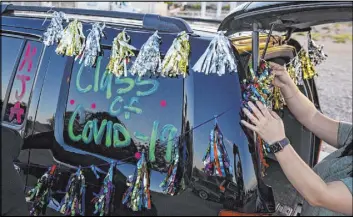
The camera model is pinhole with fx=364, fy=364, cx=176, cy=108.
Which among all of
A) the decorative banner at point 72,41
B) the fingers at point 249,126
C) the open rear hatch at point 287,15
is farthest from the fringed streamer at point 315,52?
the decorative banner at point 72,41

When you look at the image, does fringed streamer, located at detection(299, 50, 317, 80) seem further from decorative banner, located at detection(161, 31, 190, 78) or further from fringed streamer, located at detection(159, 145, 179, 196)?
fringed streamer, located at detection(159, 145, 179, 196)

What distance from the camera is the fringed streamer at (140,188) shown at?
1.63m

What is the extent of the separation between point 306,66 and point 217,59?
1.06 m

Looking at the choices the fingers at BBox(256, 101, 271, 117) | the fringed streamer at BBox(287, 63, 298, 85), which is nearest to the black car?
the fingers at BBox(256, 101, 271, 117)

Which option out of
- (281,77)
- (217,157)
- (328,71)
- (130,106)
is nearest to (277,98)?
(281,77)

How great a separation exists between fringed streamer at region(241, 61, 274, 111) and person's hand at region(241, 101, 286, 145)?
0.04 m

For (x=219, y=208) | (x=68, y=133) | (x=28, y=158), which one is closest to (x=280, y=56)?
(x=219, y=208)

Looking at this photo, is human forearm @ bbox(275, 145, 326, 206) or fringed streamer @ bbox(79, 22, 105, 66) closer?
human forearm @ bbox(275, 145, 326, 206)

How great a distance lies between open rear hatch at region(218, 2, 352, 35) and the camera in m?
1.54

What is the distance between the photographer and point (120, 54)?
172 centimetres

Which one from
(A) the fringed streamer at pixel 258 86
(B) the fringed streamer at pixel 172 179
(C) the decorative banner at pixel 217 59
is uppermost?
(C) the decorative banner at pixel 217 59

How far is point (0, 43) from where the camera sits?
2189mm

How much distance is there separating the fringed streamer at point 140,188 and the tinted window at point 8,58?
39.5 inches

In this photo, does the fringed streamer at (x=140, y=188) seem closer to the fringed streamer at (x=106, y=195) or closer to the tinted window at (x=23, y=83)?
the fringed streamer at (x=106, y=195)
